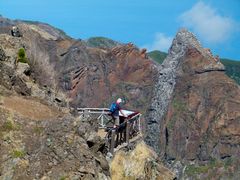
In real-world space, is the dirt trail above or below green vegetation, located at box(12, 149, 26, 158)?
above

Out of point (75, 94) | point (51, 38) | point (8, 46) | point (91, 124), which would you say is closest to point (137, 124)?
point (91, 124)

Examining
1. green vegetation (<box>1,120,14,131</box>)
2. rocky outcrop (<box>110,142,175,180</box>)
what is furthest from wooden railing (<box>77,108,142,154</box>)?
green vegetation (<box>1,120,14,131</box>)

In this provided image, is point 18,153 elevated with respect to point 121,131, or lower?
lower

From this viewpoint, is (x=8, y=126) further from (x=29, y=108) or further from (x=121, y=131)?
(x=121, y=131)

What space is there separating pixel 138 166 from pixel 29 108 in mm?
6274

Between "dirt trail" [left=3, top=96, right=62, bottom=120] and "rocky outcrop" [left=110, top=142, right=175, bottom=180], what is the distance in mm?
4012

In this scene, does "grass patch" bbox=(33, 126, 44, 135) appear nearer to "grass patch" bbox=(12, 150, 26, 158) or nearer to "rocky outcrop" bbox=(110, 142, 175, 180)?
"grass patch" bbox=(12, 150, 26, 158)

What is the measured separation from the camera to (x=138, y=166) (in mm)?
24406

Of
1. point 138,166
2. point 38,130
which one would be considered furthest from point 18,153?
point 138,166

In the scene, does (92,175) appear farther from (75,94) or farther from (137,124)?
(75,94)

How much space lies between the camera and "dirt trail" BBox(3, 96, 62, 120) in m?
19.7

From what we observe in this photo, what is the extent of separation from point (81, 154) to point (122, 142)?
25.1 ft

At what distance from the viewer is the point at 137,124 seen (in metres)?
28.3

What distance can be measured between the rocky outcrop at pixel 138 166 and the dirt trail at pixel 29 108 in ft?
13.2
